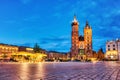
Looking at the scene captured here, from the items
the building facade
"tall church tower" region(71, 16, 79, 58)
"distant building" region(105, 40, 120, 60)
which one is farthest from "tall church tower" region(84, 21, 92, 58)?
"distant building" region(105, 40, 120, 60)

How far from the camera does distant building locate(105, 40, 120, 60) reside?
142663mm

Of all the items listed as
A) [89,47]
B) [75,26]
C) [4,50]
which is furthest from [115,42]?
[4,50]

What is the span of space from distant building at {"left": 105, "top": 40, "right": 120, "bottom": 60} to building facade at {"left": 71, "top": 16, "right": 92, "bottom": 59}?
35.7 meters

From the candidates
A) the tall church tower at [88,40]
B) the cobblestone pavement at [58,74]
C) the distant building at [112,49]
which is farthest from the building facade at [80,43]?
the cobblestone pavement at [58,74]

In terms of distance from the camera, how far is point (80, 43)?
192250mm

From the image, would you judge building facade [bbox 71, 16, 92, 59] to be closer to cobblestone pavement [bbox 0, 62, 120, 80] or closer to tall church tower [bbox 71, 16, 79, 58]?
tall church tower [bbox 71, 16, 79, 58]

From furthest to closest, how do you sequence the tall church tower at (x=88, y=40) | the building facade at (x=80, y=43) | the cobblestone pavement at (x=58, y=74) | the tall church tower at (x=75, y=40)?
the tall church tower at (x=88, y=40), the building facade at (x=80, y=43), the tall church tower at (x=75, y=40), the cobblestone pavement at (x=58, y=74)

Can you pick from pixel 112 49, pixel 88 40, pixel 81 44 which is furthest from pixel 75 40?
pixel 112 49

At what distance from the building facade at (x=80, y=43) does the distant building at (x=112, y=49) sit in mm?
35671

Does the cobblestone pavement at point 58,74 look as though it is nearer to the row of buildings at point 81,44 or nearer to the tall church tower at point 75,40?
the row of buildings at point 81,44

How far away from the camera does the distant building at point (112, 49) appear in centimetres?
14266

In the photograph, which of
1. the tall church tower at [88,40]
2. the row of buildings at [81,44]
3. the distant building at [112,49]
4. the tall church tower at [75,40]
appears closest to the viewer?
the distant building at [112,49]

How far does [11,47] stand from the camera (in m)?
137

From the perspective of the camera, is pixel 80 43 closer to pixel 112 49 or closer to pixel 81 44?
pixel 81 44
